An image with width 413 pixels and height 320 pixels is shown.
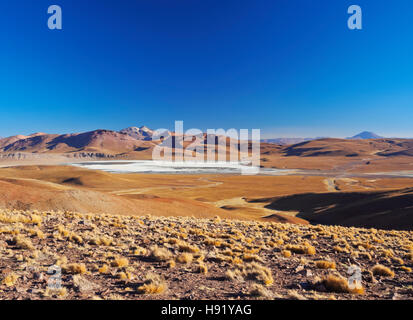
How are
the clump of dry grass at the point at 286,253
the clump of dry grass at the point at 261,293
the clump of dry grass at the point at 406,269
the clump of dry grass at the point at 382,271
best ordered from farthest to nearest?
the clump of dry grass at the point at 286,253, the clump of dry grass at the point at 406,269, the clump of dry grass at the point at 382,271, the clump of dry grass at the point at 261,293

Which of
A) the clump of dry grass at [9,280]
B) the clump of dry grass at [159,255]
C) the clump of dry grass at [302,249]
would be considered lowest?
the clump of dry grass at [302,249]

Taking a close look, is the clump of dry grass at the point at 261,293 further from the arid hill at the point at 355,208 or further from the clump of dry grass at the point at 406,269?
the arid hill at the point at 355,208

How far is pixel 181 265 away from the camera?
8141mm

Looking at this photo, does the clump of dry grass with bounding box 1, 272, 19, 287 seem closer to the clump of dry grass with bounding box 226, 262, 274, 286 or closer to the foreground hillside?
the foreground hillside

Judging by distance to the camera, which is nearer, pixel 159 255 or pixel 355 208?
pixel 159 255

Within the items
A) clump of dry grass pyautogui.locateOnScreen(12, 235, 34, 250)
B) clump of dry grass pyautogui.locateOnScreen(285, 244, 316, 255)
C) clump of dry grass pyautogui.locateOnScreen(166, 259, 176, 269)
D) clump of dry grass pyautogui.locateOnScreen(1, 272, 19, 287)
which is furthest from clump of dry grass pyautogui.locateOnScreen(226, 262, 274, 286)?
clump of dry grass pyautogui.locateOnScreen(12, 235, 34, 250)

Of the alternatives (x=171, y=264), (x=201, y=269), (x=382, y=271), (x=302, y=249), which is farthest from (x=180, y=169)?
(x=382, y=271)

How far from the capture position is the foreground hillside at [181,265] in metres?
6.11

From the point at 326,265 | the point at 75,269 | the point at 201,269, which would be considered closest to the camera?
the point at 75,269

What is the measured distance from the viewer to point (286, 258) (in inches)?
375

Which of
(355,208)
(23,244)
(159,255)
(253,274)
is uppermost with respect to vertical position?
(23,244)

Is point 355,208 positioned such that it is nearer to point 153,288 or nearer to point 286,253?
point 286,253

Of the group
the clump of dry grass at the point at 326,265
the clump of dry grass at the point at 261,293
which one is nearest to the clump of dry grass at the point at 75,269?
the clump of dry grass at the point at 261,293
